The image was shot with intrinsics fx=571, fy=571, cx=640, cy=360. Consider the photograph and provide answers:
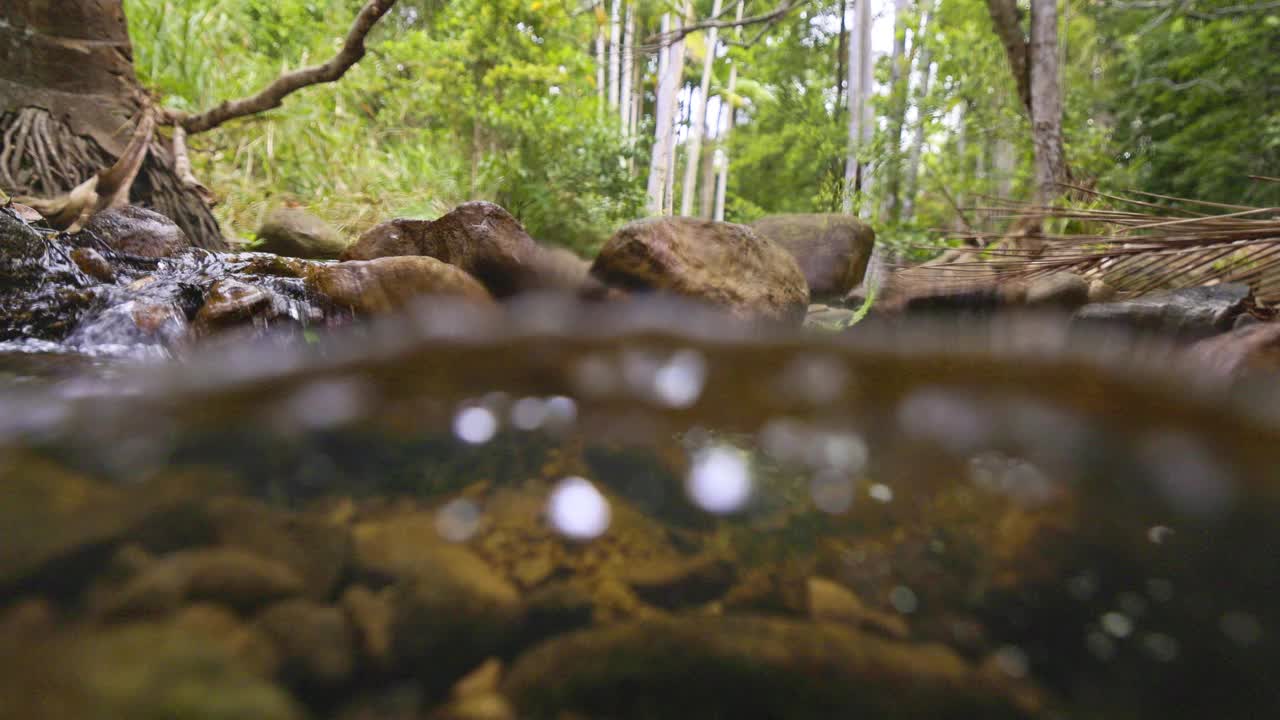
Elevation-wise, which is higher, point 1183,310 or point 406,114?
point 406,114

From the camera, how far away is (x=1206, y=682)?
0.54 m

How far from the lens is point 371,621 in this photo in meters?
0.59

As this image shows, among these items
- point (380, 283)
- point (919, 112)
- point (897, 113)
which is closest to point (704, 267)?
point (380, 283)

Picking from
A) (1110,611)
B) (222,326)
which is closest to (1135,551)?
(1110,611)

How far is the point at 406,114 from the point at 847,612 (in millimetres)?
8220

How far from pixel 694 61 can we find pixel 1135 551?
41.5 feet

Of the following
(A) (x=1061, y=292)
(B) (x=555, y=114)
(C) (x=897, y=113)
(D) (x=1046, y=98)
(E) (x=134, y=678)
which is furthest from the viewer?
(C) (x=897, y=113)

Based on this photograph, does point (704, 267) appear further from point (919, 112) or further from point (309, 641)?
point (919, 112)

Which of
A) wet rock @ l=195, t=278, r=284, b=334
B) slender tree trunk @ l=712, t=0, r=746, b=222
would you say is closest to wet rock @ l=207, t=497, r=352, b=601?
wet rock @ l=195, t=278, r=284, b=334

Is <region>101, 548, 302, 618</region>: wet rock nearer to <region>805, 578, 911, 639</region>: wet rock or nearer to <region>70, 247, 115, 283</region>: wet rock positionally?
<region>805, 578, 911, 639</region>: wet rock

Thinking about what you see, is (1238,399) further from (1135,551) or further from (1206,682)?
(1206,682)

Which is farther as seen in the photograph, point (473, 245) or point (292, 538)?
point (473, 245)

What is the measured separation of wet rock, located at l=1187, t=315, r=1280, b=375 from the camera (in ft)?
5.14

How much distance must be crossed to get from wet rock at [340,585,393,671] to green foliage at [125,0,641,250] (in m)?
5.14
